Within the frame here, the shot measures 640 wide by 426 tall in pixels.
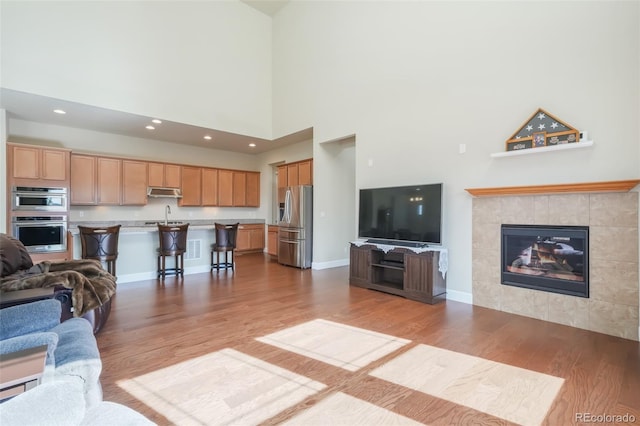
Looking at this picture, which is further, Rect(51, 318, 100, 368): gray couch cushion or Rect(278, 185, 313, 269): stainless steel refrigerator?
Rect(278, 185, 313, 269): stainless steel refrigerator

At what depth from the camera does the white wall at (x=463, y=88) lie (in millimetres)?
2957

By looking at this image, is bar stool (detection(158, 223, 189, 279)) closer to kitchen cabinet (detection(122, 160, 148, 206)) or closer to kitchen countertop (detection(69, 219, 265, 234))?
kitchen countertop (detection(69, 219, 265, 234))

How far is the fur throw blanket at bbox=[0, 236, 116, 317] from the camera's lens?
228 cm

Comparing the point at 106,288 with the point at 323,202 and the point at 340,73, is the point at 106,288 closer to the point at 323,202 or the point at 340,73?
the point at 323,202

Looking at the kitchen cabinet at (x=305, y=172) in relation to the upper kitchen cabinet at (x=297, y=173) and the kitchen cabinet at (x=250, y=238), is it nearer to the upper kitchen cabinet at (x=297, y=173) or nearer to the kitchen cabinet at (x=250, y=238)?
the upper kitchen cabinet at (x=297, y=173)

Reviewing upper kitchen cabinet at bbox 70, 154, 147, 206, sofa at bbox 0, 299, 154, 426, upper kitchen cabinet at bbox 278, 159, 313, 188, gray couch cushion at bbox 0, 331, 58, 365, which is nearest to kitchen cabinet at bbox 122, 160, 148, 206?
upper kitchen cabinet at bbox 70, 154, 147, 206

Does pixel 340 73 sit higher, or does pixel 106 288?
pixel 340 73

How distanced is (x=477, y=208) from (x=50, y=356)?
13.5 feet

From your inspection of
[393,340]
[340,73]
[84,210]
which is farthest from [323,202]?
[84,210]

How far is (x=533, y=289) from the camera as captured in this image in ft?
11.2

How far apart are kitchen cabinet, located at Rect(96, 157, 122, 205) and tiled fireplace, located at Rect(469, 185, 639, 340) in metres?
7.15

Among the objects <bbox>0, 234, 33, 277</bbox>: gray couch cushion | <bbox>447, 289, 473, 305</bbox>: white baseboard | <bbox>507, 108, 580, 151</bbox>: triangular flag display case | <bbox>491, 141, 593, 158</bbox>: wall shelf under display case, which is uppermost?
<bbox>507, 108, 580, 151</bbox>: triangular flag display case

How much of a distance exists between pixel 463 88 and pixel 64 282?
476 centimetres

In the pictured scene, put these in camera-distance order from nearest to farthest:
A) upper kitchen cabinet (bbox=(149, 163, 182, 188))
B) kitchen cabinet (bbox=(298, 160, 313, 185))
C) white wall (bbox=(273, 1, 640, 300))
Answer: white wall (bbox=(273, 1, 640, 300))
kitchen cabinet (bbox=(298, 160, 313, 185))
upper kitchen cabinet (bbox=(149, 163, 182, 188))
